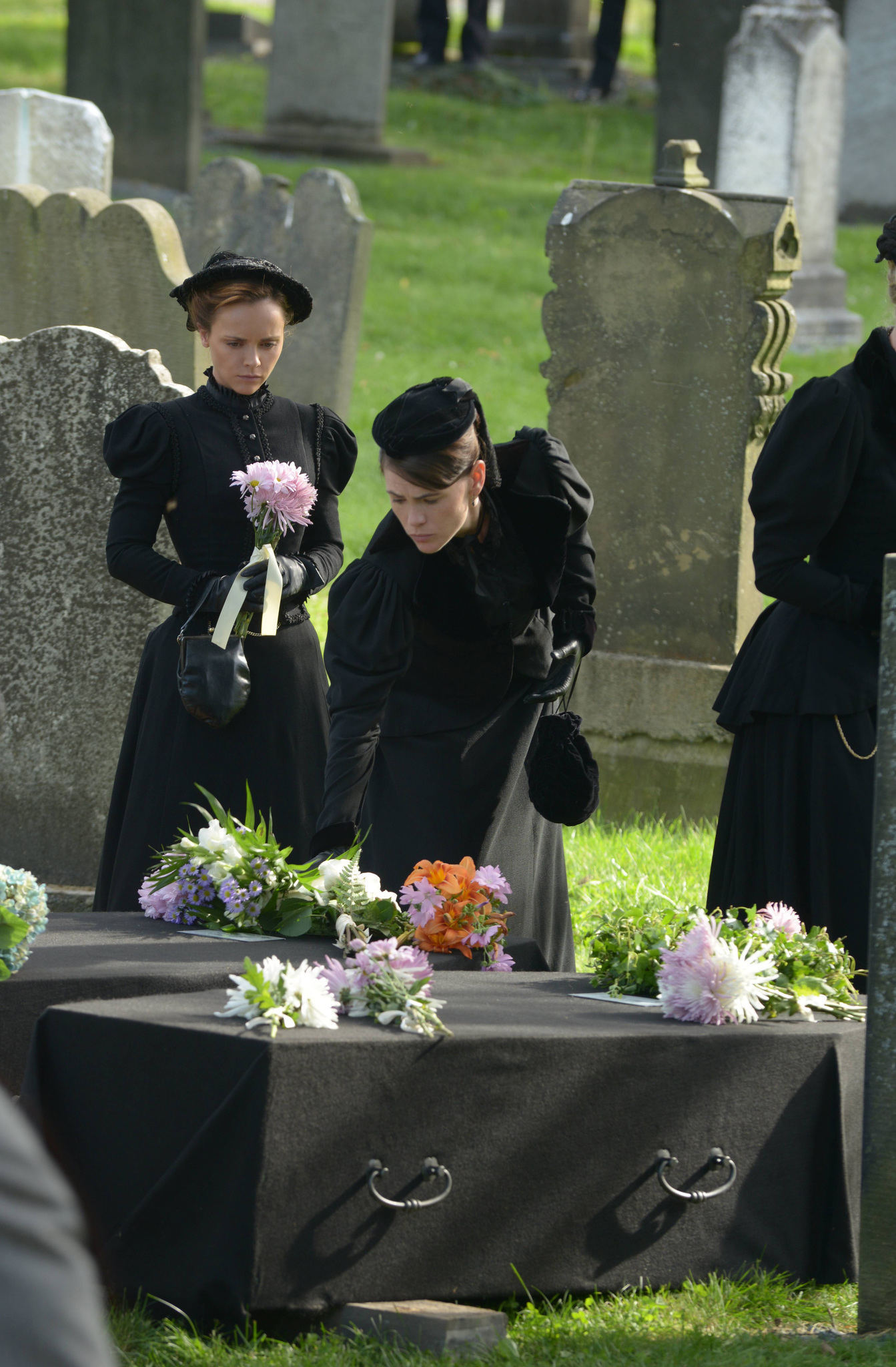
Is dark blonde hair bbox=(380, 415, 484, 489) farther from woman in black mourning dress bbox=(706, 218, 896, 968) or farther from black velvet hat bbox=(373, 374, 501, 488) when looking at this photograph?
woman in black mourning dress bbox=(706, 218, 896, 968)

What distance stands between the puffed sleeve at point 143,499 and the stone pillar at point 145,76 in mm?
12385

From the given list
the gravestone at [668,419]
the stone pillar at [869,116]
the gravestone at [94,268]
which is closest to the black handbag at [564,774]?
the gravestone at [668,419]

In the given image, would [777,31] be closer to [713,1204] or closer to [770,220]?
[770,220]

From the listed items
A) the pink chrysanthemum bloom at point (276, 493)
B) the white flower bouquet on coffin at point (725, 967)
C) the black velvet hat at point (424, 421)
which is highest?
the black velvet hat at point (424, 421)

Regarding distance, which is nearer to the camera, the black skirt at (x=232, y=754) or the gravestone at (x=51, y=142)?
the black skirt at (x=232, y=754)

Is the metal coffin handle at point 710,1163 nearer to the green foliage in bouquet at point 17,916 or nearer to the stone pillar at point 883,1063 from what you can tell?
the stone pillar at point 883,1063

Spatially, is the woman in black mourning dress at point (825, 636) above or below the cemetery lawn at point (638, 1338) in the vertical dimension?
above

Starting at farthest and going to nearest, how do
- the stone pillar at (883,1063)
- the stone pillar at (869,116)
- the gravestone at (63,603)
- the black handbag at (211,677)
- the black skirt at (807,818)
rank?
the stone pillar at (869,116)
the gravestone at (63,603)
the black handbag at (211,677)
the black skirt at (807,818)
the stone pillar at (883,1063)

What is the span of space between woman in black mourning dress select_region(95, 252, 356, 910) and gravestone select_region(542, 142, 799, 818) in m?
1.99

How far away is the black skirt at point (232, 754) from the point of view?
13.8 feet

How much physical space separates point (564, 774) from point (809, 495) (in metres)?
0.78

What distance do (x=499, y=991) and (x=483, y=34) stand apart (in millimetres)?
23428

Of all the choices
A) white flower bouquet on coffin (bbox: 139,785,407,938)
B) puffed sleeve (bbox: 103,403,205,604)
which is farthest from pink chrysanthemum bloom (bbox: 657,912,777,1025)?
puffed sleeve (bbox: 103,403,205,604)

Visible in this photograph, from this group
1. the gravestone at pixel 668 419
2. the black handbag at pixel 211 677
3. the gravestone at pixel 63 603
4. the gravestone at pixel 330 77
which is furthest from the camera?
the gravestone at pixel 330 77
